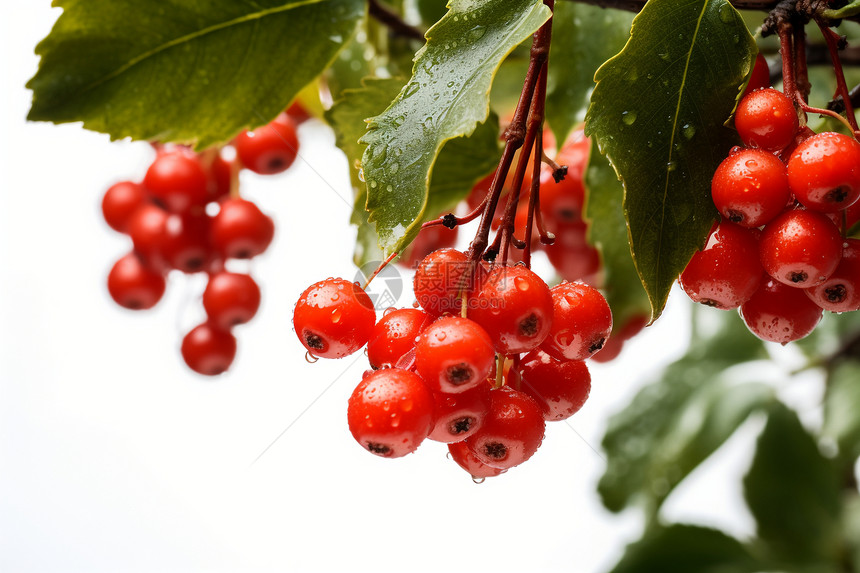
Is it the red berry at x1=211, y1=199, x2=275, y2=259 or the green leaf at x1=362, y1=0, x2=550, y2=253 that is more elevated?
the green leaf at x1=362, y1=0, x2=550, y2=253

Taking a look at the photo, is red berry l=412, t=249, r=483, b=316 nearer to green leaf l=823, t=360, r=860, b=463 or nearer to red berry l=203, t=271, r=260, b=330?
red berry l=203, t=271, r=260, b=330

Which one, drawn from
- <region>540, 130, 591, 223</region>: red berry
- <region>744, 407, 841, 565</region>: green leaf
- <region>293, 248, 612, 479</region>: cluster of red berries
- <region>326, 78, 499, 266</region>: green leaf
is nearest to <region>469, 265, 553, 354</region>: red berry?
<region>293, 248, 612, 479</region>: cluster of red berries

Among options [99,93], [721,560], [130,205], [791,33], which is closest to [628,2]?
[791,33]

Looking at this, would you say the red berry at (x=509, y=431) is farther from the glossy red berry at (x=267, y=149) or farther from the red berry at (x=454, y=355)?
the glossy red berry at (x=267, y=149)

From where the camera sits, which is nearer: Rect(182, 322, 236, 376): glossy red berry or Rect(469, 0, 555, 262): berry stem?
Rect(469, 0, 555, 262): berry stem

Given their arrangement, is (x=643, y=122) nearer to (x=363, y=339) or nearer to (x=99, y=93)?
(x=363, y=339)

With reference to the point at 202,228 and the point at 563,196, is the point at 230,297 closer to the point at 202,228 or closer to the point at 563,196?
the point at 202,228

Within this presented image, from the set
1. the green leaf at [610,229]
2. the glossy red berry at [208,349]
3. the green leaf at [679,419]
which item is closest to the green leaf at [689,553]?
the green leaf at [679,419]
